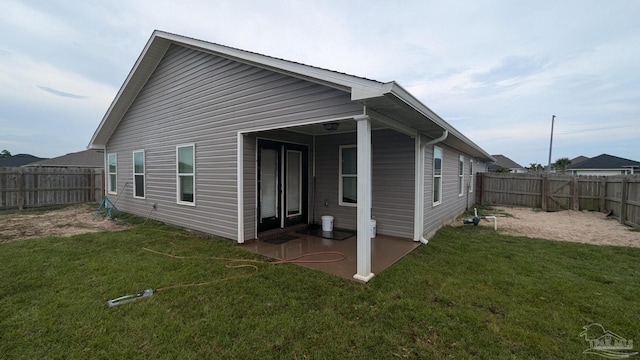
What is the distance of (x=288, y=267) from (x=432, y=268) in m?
2.26

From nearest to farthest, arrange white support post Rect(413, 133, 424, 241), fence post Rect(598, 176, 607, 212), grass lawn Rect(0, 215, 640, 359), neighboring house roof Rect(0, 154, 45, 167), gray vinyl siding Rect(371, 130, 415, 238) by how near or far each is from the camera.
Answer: grass lawn Rect(0, 215, 640, 359) < white support post Rect(413, 133, 424, 241) < gray vinyl siding Rect(371, 130, 415, 238) < fence post Rect(598, 176, 607, 212) < neighboring house roof Rect(0, 154, 45, 167)

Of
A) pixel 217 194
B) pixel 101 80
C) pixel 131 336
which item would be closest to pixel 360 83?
pixel 131 336

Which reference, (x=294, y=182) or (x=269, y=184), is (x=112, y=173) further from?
(x=294, y=182)

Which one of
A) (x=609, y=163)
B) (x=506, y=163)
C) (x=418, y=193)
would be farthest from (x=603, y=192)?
(x=506, y=163)

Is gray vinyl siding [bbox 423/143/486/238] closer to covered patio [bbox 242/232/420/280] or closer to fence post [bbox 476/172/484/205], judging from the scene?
covered patio [bbox 242/232/420/280]

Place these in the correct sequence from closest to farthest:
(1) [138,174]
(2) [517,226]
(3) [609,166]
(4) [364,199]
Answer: (4) [364,199], (2) [517,226], (1) [138,174], (3) [609,166]

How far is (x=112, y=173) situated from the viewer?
9258 mm

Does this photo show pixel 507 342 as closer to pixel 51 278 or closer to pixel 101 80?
pixel 51 278

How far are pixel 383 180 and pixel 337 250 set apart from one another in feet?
6.62

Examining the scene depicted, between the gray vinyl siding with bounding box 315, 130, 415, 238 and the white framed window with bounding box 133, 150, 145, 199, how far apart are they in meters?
5.38

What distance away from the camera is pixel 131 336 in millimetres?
2316

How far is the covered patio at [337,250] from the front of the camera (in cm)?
398

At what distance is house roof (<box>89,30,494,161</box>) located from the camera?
3.18 m

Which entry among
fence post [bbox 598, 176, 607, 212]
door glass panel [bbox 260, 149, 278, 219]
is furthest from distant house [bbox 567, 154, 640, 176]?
door glass panel [bbox 260, 149, 278, 219]
